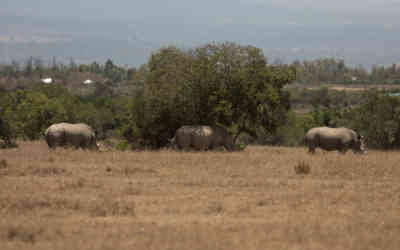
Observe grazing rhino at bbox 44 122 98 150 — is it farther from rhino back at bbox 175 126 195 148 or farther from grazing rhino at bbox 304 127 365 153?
grazing rhino at bbox 304 127 365 153

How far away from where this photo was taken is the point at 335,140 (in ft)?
95.1

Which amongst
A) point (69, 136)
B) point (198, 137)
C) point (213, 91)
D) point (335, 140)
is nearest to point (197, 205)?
point (198, 137)

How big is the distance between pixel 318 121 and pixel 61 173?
5162 centimetres

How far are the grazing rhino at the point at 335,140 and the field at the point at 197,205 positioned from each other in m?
7.28

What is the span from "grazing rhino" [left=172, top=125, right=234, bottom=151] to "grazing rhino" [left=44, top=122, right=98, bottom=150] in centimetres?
412

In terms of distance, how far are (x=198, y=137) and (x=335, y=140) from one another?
678cm

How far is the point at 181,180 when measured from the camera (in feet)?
56.3

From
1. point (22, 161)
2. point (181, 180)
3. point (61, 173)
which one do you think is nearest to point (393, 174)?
point (181, 180)

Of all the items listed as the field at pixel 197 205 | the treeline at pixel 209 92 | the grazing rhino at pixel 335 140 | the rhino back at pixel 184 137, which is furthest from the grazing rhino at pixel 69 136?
the grazing rhino at pixel 335 140

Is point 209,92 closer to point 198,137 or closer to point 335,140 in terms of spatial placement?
point 198,137

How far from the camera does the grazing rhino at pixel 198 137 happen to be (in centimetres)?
2844

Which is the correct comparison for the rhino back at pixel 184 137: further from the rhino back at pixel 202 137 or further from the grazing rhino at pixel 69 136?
the grazing rhino at pixel 69 136

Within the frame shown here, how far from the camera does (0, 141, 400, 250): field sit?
33.5ft

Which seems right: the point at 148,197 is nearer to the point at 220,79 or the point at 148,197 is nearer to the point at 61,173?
the point at 61,173
